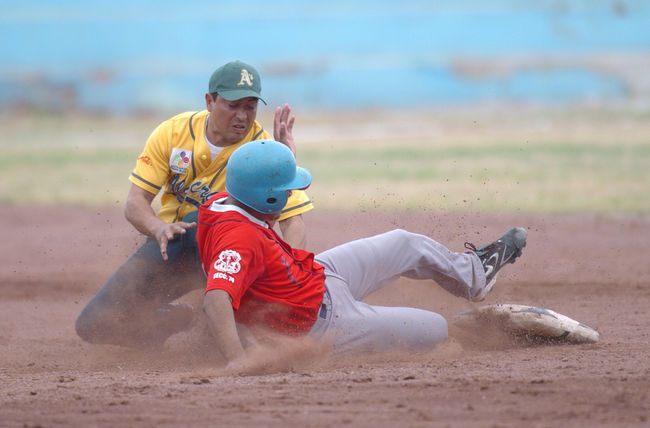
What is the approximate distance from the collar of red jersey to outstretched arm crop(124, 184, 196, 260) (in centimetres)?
27

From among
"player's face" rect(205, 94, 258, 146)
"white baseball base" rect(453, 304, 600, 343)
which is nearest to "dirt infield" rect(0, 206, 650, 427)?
"white baseball base" rect(453, 304, 600, 343)

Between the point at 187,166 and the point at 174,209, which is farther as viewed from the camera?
the point at 174,209

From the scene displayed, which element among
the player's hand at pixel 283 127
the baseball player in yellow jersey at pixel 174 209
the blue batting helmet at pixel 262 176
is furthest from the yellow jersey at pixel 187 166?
the blue batting helmet at pixel 262 176

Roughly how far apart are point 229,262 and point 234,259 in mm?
27

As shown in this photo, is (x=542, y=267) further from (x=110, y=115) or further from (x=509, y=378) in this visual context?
(x=110, y=115)

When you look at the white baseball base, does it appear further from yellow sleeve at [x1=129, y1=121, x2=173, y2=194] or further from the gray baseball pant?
yellow sleeve at [x1=129, y1=121, x2=173, y2=194]

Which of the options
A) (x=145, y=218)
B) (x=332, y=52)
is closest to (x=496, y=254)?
(x=145, y=218)

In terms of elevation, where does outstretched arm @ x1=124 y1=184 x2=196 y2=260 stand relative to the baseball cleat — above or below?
above

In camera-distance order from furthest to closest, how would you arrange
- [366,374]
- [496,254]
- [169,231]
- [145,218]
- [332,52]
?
[332,52] < [496,254] < [145,218] < [169,231] < [366,374]

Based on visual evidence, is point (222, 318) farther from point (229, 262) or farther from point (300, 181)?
point (300, 181)

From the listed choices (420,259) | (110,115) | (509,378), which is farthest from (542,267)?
(110,115)

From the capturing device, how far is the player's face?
16.1 feet

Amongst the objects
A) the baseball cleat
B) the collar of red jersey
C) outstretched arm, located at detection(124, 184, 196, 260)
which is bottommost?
the baseball cleat

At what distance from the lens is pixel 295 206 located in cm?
511
